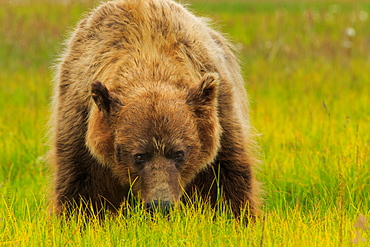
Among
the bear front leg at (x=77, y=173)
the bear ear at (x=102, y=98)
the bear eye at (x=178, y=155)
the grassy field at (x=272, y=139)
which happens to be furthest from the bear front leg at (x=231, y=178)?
the bear ear at (x=102, y=98)

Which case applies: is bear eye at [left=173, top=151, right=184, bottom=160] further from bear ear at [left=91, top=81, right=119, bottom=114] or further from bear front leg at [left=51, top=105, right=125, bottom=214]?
bear front leg at [left=51, top=105, right=125, bottom=214]

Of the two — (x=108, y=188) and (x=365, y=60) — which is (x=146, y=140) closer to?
(x=108, y=188)

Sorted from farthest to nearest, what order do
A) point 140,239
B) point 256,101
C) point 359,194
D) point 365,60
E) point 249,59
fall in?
point 249,59 → point 365,60 → point 256,101 → point 359,194 → point 140,239

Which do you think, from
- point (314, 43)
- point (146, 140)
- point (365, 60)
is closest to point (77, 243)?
point (146, 140)

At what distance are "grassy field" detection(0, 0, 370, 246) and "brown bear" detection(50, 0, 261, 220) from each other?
0.94ft

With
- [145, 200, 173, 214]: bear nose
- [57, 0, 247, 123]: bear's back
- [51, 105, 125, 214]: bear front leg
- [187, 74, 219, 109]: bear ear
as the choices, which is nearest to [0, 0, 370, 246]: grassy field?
[145, 200, 173, 214]: bear nose

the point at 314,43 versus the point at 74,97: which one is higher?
the point at 74,97

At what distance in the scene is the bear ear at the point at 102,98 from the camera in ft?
14.9

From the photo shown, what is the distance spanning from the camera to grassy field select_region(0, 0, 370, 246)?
4262mm

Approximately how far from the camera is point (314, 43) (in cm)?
1434

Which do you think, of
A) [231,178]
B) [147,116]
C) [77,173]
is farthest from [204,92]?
[77,173]

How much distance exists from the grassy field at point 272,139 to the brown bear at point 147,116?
0.94ft

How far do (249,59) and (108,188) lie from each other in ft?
29.9

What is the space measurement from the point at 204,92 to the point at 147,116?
0.51 meters
